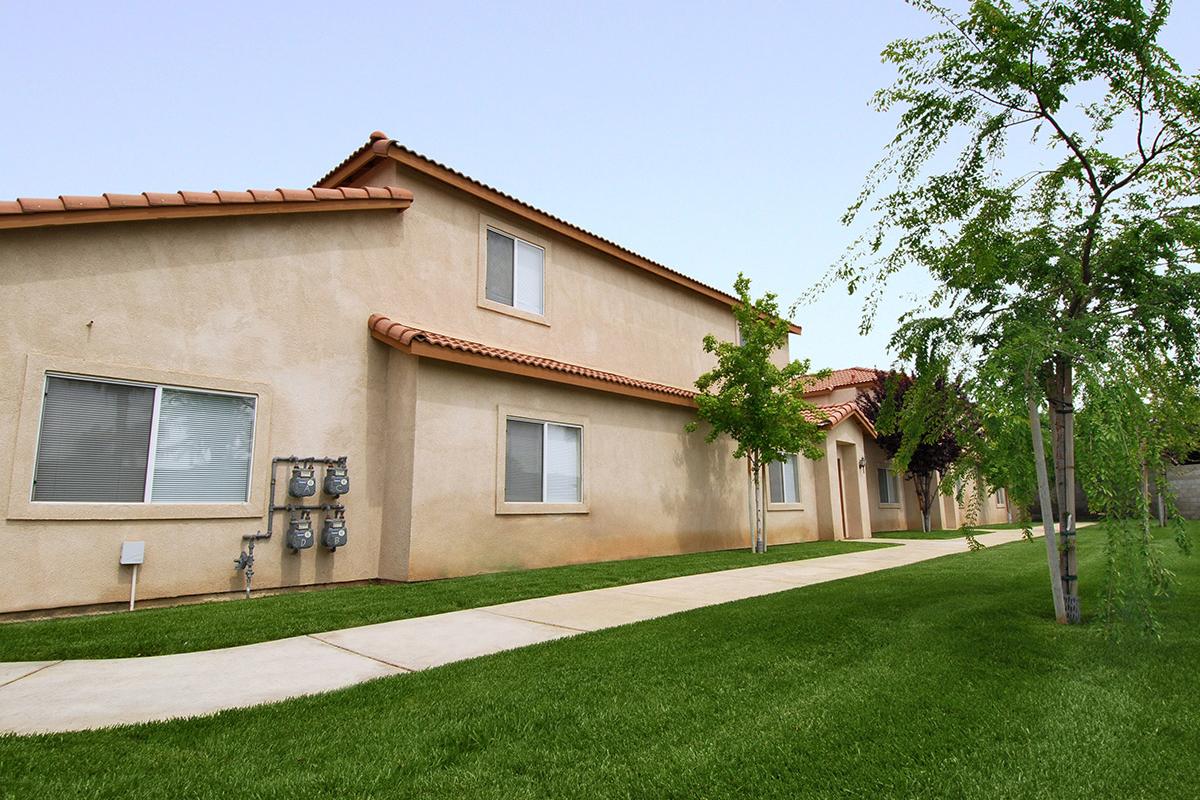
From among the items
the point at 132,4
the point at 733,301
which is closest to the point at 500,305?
the point at 132,4

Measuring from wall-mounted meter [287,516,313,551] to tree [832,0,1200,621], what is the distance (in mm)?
7075

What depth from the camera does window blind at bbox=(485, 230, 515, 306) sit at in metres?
11.5

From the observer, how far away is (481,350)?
32.0 ft

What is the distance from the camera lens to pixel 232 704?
368cm

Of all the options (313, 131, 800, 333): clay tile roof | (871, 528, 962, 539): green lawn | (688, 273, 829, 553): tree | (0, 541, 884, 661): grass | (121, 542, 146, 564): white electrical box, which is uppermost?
(313, 131, 800, 333): clay tile roof

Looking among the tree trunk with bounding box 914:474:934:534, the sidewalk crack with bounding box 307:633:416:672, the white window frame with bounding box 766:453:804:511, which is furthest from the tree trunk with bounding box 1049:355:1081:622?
the tree trunk with bounding box 914:474:934:534

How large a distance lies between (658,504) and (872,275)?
24.8ft

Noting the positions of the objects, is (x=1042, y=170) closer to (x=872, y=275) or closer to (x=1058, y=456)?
(x=872, y=275)

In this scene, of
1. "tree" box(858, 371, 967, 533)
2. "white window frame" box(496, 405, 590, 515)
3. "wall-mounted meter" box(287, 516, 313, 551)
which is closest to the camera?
"tree" box(858, 371, 967, 533)

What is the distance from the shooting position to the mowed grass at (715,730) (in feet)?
8.32

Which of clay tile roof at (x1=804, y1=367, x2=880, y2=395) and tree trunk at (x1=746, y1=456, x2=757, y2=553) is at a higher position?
clay tile roof at (x1=804, y1=367, x2=880, y2=395)

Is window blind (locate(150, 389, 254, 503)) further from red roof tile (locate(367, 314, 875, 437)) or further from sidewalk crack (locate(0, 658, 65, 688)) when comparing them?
sidewalk crack (locate(0, 658, 65, 688))

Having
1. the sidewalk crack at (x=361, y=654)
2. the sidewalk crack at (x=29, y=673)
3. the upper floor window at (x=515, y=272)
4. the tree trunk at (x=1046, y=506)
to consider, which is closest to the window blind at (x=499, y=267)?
the upper floor window at (x=515, y=272)

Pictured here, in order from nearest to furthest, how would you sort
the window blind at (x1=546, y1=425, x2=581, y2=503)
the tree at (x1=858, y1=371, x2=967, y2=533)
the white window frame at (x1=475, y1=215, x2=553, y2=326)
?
the tree at (x1=858, y1=371, x2=967, y2=533) < the window blind at (x1=546, y1=425, x2=581, y2=503) < the white window frame at (x1=475, y1=215, x2=553, y2=326)
